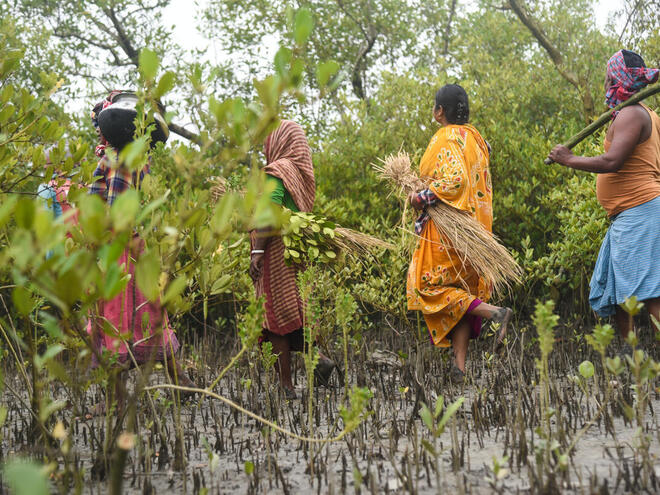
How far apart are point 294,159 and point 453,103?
1.03m

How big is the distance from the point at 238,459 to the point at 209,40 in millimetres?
7654

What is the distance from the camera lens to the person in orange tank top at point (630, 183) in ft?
11.0

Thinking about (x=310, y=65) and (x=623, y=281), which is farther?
(x=310, y=65)

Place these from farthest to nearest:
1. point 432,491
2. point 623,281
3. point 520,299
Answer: point 520,299 < point 623,281 < point 432,491

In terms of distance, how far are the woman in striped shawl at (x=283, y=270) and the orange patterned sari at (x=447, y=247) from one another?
2.26ft

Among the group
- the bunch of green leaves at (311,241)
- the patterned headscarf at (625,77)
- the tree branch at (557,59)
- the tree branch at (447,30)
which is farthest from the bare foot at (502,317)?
the tree branch at (447,30)

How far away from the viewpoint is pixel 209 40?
353 inches

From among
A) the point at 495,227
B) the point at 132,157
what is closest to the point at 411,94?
the point at 495,227

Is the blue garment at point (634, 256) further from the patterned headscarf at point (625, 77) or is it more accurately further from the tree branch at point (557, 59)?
the tree branch at point (557, 59)

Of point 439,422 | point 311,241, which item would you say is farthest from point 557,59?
point 439,422

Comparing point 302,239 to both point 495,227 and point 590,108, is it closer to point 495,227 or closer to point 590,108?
point 495,227

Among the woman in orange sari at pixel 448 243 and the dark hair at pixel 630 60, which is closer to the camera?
the dark hair at pixel 630 60

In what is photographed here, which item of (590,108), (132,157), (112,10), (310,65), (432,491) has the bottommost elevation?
(432,491)

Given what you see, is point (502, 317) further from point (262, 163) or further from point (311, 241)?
point (262, 163)
